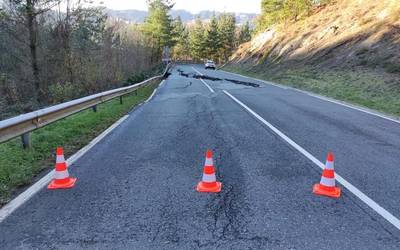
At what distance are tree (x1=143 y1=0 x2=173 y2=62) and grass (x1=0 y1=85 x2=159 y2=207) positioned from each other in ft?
195

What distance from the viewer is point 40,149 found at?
275 inches

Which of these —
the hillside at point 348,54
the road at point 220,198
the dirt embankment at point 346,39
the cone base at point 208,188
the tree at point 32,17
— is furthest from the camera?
the dirt embankment at point 346,39

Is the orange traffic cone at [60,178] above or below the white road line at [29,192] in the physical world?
above

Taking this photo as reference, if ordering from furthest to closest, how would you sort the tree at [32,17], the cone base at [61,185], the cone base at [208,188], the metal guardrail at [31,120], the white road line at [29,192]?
the tree at [32,17]
the metal guardrail at [31,120]
the cone base at [61,185]
the cone base at [208,188]
the white road line at [29,192]

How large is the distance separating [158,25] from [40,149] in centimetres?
6461

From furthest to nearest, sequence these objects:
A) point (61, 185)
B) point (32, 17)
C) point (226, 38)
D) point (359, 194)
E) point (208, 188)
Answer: point (226, 38), point (32, 17), point (61, 185), point (208, 188), point (359, 194)

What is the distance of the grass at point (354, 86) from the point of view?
567 inches

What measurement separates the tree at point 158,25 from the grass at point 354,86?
45958 mm

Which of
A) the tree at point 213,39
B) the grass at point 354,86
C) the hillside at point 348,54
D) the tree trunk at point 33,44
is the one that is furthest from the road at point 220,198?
the tree at point 213,39

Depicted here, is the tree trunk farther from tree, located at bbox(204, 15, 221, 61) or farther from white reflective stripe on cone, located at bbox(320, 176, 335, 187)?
tree, located at bbox(204, 15, 221, 61)

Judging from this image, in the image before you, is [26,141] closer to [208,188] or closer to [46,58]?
[208,188]

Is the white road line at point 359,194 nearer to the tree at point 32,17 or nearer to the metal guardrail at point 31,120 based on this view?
the metal guardrail at point 31,120

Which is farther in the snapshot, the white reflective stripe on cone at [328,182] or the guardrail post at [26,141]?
the guardrail post at [26,141]

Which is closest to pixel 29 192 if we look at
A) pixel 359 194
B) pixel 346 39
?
pixel 359 194
